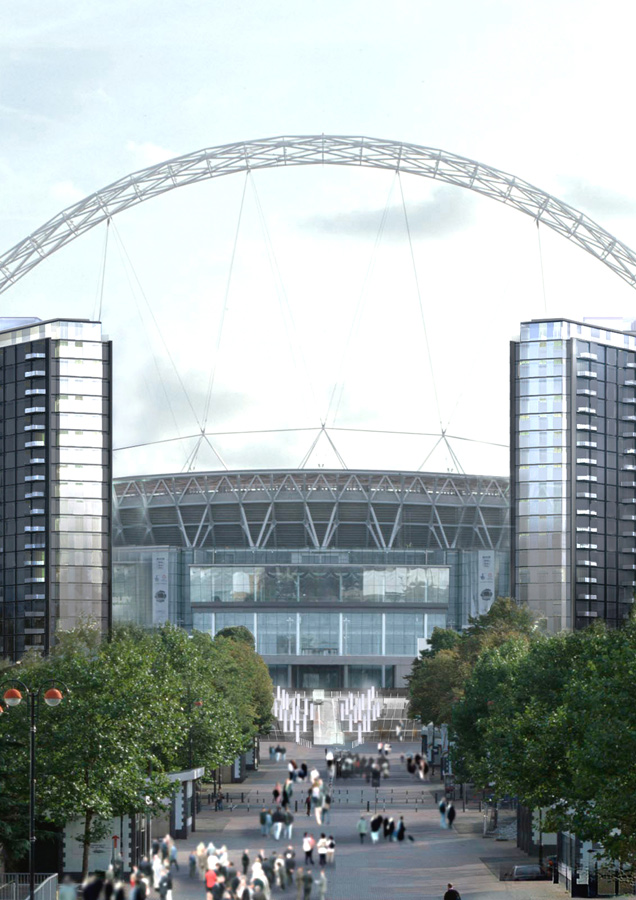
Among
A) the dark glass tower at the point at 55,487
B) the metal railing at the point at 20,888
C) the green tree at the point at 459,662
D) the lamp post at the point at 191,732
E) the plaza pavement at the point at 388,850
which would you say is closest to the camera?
the metal railing at the point at 20,888

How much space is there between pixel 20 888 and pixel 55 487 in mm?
102659

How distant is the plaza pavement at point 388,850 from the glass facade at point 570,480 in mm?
49792

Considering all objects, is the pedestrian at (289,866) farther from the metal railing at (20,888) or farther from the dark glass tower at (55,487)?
the dark glass tower at (55,487)

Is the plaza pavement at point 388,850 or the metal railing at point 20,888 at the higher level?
the metal railing at point 20,888

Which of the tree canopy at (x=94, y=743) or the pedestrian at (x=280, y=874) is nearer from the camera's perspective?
the pedestrian at (x=280, y=874)

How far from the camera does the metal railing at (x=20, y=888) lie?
66125 millimetres

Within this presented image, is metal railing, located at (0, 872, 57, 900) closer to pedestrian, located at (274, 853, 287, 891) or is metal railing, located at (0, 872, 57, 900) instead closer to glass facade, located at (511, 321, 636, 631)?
pedestrian, located at (274, 853, 287, 891)

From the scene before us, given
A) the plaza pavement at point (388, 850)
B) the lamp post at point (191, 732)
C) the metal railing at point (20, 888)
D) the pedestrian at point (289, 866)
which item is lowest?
the plaza pavement at point (388, 850)

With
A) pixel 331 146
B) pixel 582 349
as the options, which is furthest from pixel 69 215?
pixel 582 349

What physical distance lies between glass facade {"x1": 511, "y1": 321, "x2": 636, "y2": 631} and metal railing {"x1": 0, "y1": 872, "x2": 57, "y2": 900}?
114423 millimetres

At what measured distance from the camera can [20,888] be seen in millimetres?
69625

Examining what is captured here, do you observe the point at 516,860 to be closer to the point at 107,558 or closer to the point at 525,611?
the point at 525,611

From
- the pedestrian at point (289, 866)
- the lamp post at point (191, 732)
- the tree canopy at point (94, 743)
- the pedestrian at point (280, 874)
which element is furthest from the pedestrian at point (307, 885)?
the lamp post at point (191, 732)

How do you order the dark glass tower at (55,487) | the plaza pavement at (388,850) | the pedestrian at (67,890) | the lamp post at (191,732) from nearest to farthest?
1. the pedestrian at (67,890)
2. the plaza pavement at (388,850)
3. the lamp post at (191,732)
4. the dark glass tower at (55,487)
